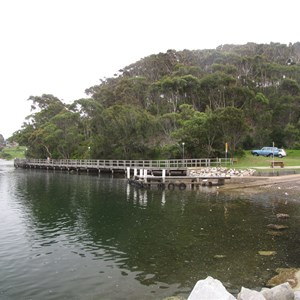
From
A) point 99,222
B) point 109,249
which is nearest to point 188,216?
point 99,222

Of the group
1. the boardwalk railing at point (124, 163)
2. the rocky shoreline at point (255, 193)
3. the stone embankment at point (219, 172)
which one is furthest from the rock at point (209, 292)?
the boardwalk railing at point (124, 163)

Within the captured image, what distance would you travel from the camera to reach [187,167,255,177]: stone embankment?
39.2 m

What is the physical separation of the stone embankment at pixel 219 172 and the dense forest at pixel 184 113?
30.7 feet

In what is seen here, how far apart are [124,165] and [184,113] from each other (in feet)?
51.9

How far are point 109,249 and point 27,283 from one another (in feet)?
14.3

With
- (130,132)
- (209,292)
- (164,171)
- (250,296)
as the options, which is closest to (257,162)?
(164,171)

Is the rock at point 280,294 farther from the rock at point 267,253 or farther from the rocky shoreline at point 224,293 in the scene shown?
the rock at point 267,253

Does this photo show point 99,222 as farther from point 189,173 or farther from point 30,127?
point 30,127

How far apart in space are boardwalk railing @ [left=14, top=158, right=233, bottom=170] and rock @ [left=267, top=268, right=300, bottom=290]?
3121cm

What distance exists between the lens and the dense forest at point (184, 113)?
171ft

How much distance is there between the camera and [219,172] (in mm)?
40469

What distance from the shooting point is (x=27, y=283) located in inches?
431

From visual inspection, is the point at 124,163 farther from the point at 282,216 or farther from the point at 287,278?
the point at 287,278

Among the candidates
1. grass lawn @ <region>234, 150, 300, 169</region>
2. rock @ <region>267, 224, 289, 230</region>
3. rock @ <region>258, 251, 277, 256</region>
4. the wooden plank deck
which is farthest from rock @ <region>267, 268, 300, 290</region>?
grass lawn @ <region>234, 150, 300, 169</region>
